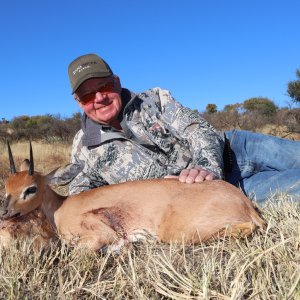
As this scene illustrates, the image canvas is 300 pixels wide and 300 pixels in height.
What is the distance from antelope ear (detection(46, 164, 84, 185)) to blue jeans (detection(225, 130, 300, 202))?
204cm

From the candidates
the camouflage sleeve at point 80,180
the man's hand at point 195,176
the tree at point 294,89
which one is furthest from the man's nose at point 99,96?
the tree at point 294,89

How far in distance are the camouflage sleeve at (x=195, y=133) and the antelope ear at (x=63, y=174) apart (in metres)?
1.27

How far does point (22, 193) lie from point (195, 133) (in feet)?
6.85

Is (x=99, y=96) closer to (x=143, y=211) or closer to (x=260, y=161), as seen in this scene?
(x=143, y=211)

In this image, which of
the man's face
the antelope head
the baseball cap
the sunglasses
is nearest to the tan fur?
the antelope head

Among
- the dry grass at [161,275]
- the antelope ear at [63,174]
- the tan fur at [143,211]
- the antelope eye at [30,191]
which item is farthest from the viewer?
the antelope ear at [63,174]

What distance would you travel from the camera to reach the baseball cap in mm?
5480

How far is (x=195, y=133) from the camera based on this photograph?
212 inches

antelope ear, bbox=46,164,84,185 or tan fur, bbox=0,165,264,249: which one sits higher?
antelope ear, bbox=46,164,84,185

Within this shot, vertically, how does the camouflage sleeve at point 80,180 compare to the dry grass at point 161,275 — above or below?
above

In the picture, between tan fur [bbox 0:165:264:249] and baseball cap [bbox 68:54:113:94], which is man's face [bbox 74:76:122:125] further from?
tan fur [bbox 0:165:264:249]

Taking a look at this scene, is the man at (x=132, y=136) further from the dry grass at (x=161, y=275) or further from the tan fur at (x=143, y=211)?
the dry grass at (x=161, y=275)

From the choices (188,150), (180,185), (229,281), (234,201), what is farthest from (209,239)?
(188,150)

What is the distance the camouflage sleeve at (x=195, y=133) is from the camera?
5.07m
